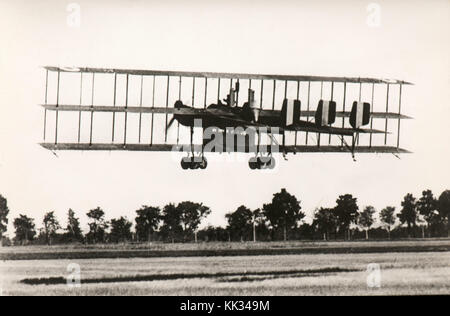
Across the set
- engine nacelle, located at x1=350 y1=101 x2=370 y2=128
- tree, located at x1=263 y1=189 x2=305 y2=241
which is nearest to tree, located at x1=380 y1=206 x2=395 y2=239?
tree, located at x1=263 y1=189 x2=305 y2=241

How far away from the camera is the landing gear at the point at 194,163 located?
28828 millimetres

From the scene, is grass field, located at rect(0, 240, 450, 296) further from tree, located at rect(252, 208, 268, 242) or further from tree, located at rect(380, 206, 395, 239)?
tree, located at rect(252, 208, 268, 242)

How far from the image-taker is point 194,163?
28.8 m

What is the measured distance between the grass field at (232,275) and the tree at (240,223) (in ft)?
88.6

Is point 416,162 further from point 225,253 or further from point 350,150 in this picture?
point 225,253

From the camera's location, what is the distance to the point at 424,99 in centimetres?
3127

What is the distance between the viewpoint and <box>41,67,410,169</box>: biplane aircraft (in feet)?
90.0

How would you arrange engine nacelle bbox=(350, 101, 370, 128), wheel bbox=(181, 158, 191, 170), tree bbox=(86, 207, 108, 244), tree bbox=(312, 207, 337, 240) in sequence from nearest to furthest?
wheel bbox=(181, 158, 191, 170) < engine nacelle bbox=(350, 101, 370, 128) < tree bbox=(86, 207, 108, 244) < tree bbox=(312, 207, 337, 240)

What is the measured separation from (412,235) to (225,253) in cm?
3210

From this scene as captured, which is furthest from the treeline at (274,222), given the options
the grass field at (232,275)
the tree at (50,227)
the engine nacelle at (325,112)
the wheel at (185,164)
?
the engine nacelle at (325,112)

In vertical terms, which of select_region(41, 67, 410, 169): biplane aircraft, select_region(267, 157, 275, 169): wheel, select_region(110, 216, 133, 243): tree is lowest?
select_region(110, 216, 133, 243): tree

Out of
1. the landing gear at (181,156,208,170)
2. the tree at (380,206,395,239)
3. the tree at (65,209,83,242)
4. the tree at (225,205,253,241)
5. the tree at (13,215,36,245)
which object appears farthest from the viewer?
the tree at (380,206,395,239)

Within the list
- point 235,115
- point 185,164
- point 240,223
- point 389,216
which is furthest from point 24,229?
point 389,216

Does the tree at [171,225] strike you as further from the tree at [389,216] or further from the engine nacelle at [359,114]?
the engine nacelle at [359,114]
